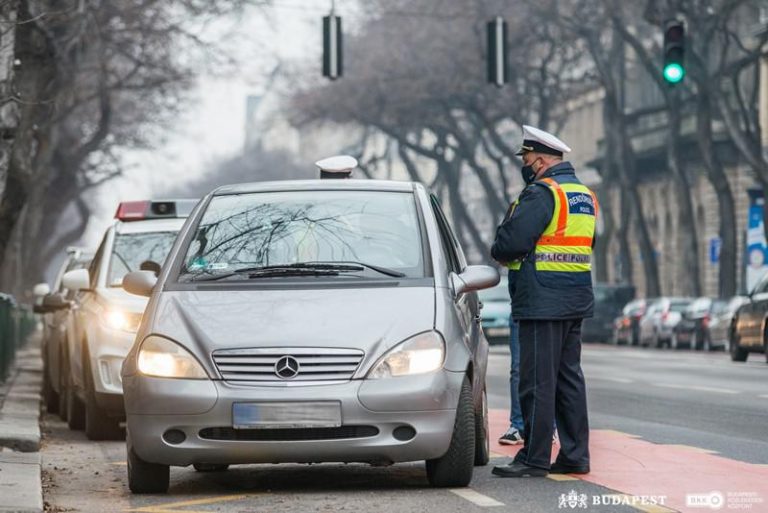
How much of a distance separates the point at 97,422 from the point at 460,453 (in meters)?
5.67

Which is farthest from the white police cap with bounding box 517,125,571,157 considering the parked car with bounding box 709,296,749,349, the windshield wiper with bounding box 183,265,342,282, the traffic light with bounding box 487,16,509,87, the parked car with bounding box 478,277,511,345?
the parked car with bounding box 709,296,749,349

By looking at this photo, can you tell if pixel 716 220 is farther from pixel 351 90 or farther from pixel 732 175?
pixel 351 90

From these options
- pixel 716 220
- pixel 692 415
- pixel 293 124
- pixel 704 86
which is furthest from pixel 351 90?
pixel 692 415

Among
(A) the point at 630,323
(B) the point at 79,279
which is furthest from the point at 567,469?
(A) the point at 630,323

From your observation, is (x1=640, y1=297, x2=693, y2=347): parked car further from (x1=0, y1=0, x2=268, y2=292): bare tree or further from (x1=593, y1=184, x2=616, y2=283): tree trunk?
(x1=0, y1=0, x2=268, y2=292): bare tree

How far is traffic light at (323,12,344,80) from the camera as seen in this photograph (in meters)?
31.1

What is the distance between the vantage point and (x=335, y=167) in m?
12.6

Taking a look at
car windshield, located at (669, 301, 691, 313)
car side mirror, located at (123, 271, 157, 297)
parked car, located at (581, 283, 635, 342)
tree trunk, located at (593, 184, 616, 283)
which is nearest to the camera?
car side mirror, located at (123, 271, 157, 297)

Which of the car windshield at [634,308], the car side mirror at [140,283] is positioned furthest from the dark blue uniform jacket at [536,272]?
the car windshield at [634,308]

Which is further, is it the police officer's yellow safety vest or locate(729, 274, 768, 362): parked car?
locate(729, 274, 768, 362): parked car

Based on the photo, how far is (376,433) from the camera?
9555mm

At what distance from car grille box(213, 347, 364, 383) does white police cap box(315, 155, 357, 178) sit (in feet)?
10.3

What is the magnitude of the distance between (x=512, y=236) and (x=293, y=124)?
56231 millimetres

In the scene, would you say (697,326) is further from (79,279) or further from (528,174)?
(528,174)
